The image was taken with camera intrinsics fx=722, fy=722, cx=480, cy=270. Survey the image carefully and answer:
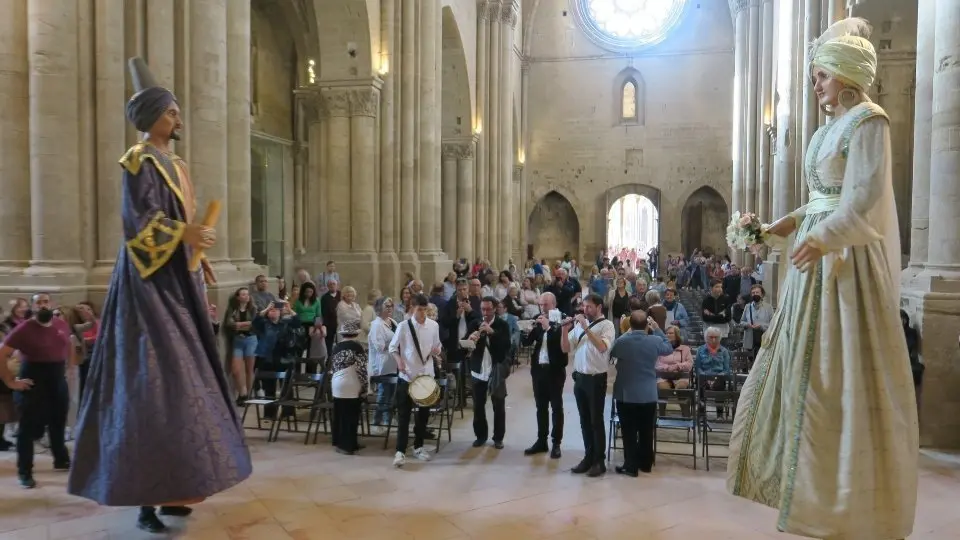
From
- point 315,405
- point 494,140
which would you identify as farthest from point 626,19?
point 315,405

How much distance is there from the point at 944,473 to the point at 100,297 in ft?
28.2

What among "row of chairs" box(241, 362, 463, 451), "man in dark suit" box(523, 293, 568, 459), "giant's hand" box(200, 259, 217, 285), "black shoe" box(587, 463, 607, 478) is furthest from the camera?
"row of chairs" box(241, 362, 463, 451)

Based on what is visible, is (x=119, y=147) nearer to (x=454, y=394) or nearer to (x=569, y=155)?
(x=454, y=394)

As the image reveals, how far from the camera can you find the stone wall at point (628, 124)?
109 feet

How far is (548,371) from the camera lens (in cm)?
726

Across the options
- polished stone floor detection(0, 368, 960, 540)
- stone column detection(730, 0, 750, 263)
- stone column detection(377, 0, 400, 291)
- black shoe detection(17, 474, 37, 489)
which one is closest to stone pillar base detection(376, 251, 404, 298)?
stone column detection(377, 0, 400, 291)

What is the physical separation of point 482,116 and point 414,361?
19442 millimetres

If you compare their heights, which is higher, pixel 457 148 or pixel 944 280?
pixel 457 148

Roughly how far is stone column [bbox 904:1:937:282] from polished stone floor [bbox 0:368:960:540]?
7.44 feet

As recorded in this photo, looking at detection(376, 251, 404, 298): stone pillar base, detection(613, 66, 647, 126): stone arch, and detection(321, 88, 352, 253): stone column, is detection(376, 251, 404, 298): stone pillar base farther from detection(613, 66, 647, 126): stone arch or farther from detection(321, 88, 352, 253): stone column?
detection(613, 66, 647, 126): stone arch

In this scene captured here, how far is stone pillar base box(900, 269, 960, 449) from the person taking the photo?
704 cm

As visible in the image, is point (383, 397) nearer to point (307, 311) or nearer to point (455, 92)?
point (307, 311)

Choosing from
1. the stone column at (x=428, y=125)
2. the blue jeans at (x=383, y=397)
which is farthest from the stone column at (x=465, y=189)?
the blue jeans at (x=383, y=397)

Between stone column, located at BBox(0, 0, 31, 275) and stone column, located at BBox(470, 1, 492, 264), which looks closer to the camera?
stone column, located at BBox(0, 0, 31, 275)
